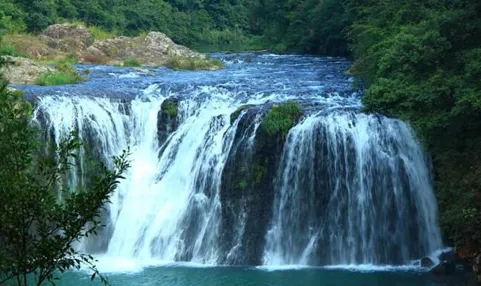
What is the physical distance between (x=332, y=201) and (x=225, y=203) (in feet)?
9.16

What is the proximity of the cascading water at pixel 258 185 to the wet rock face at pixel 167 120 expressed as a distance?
0.11 feet

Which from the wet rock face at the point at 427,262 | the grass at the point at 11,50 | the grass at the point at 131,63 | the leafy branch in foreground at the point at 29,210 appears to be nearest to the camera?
the leafy branch in foreground at the point at 29,210

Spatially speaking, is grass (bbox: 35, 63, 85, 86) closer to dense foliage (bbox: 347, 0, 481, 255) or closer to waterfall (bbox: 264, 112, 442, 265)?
waterfall (bbox: 264, 112, 442, 265)

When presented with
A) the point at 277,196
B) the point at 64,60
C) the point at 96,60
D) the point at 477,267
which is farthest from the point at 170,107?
the point at 96,60

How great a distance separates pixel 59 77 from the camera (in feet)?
86.7

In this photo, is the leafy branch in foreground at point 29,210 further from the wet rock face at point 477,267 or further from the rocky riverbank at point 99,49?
the rocky riverbank at point 99,49

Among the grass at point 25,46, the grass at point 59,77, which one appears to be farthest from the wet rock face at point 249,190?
the grass at point 25,46

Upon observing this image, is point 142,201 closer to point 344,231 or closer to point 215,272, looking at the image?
point 215,272

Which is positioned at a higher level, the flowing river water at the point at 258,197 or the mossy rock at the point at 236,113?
the mossy rock at the point at 236,113

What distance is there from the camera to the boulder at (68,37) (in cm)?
3506

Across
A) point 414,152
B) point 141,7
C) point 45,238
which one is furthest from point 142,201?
point 141,7

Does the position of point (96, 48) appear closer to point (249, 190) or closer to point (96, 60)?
point (96, 60)

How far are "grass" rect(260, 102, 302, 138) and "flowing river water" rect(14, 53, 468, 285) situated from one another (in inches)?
6.3

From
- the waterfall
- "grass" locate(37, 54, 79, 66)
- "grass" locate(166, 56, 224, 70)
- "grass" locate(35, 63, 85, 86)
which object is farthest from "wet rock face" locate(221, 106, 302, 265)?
"grass" locate(166, 56, 224, 70)
